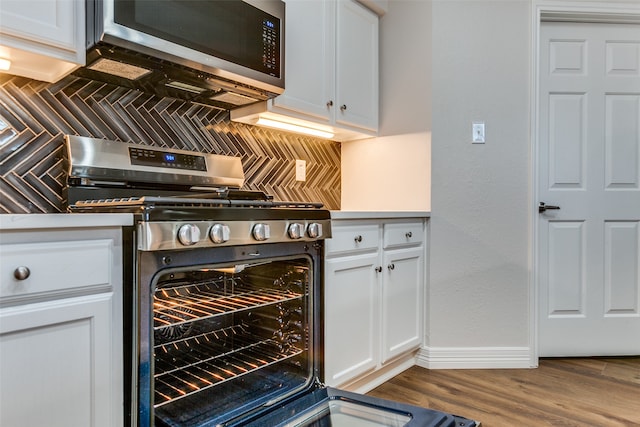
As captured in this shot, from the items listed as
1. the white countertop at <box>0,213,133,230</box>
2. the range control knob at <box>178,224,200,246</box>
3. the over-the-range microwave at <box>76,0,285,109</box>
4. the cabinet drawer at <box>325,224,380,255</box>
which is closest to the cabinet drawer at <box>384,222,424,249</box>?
the cabinet drawer at <box>325,224,380,255</box>

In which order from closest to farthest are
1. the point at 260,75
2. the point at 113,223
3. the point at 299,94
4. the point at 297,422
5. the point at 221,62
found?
the point at 113,223, the point at 297,422, the point at 221,62, the point at 260,75, the point at 299,94

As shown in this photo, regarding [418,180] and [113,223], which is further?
[418,180]

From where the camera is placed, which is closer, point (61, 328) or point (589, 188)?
point (61, 328)

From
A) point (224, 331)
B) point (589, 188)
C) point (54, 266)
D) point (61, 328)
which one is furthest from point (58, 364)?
point (589, 188)

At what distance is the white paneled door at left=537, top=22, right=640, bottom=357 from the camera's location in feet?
8.39

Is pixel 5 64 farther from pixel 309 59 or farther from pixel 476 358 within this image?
pixel 476 358

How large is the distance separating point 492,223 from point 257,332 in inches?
61.0

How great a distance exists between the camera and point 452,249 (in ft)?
8.00

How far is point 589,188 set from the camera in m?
2.56

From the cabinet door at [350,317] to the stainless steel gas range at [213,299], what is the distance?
122 millimetres

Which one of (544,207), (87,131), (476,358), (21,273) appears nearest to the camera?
(21,273)

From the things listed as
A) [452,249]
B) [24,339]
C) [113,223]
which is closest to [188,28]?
[113,223]

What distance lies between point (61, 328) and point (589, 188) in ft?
9.25

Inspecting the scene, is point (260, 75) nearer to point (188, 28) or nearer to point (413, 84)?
point (188, 28)
